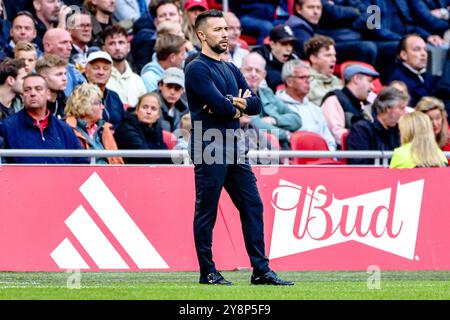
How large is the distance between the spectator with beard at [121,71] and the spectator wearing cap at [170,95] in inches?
18.1

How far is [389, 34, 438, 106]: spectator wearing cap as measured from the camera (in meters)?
20.1

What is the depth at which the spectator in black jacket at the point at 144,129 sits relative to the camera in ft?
51.4

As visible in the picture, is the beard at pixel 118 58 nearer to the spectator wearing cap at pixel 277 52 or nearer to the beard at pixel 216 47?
the spectator wearing cap at pixel 277 52

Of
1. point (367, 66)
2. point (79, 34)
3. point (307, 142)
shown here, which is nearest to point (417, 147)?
point (307, 142)

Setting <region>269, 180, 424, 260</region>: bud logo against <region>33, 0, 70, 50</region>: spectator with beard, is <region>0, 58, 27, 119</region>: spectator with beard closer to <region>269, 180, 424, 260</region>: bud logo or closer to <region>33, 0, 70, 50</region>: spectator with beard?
<region>33, 0, 70, 50</region>: spectator with beard

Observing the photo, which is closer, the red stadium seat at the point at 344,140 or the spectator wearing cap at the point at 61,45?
the spectator wearing cap at the point at 61,45

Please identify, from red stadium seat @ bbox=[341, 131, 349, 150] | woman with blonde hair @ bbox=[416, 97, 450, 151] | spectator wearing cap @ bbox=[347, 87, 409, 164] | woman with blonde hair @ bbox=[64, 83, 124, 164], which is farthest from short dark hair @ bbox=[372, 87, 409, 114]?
woman with blonde hair @ bbox=[64, 83, 124, 164]

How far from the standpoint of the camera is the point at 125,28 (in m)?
18.5

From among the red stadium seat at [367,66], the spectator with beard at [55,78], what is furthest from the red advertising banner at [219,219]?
the red stadium seat at [367,66]

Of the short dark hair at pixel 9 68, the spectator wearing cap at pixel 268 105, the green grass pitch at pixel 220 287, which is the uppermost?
the short dark hair at pixel 9 68

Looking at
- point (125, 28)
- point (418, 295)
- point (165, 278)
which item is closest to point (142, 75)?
point (125, 28)

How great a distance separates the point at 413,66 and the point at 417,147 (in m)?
5.53
